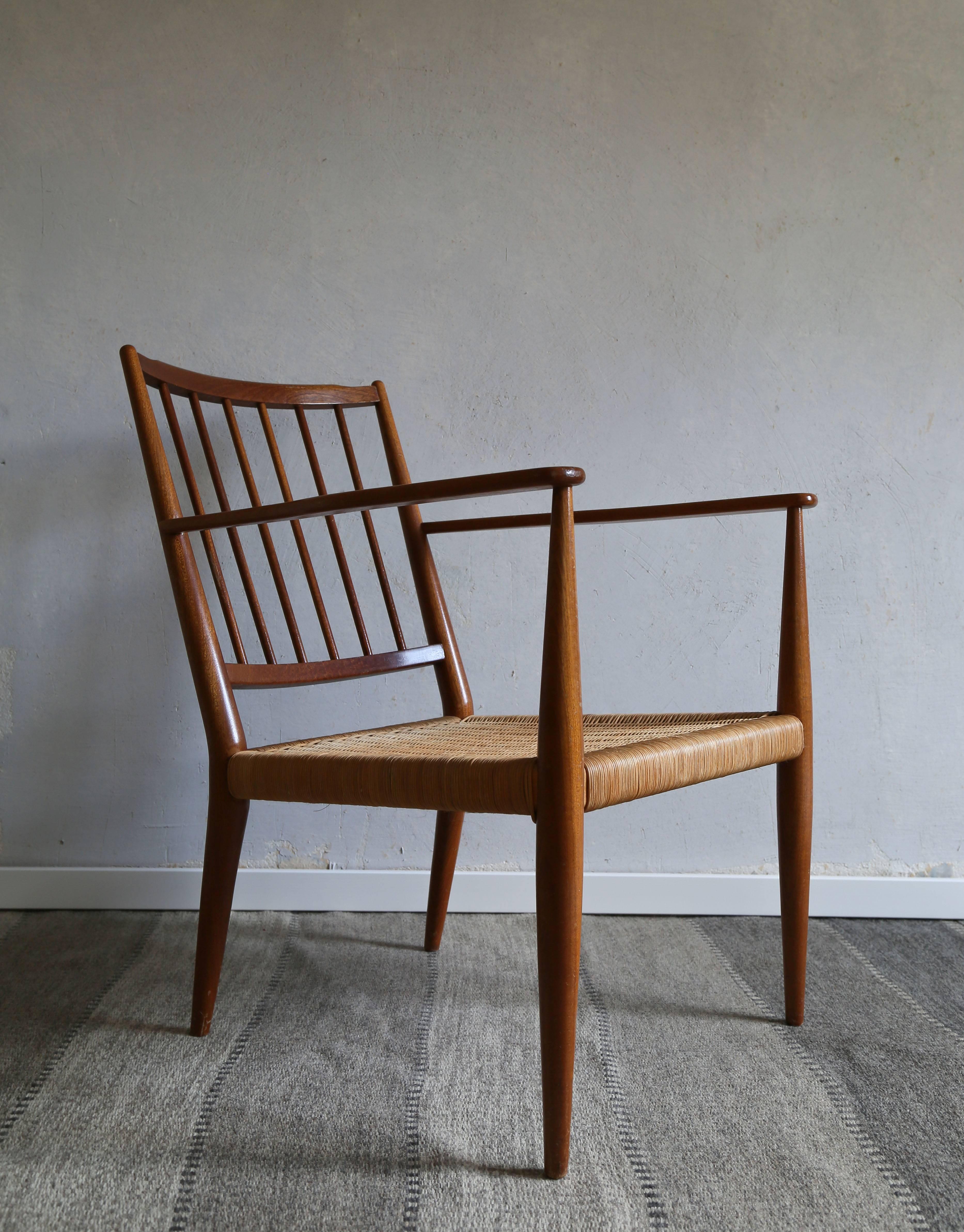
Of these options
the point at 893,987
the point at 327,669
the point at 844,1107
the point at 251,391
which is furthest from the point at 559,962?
the point at 251,391

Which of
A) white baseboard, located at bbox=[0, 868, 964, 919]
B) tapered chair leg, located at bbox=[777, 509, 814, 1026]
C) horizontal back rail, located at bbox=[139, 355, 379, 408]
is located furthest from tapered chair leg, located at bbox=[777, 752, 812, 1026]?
horizontal back rail, located at bbox=[139, 355, 379, 408]

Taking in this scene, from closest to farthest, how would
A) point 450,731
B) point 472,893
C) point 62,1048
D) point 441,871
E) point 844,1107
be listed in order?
point 844,1107 < point 62,1048 < point 450,731 < point 441,871 < point 472,893

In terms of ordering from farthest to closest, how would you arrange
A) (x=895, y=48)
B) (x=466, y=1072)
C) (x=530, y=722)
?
(x=895, y=48)
(x=530, y=722)
(x=466, y=1072)

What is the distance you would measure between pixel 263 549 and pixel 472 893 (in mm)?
587

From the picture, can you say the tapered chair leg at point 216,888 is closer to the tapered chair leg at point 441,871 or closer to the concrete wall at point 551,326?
the tapered chair leg at point 441,871

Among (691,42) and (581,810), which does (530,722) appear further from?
(691,42)

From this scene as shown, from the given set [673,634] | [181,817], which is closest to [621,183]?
[673,634]

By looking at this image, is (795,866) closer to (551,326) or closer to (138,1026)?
(138,1026)

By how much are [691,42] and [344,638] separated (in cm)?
100

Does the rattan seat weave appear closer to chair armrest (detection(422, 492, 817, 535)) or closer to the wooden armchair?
the wooden armchair

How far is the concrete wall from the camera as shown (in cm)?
129

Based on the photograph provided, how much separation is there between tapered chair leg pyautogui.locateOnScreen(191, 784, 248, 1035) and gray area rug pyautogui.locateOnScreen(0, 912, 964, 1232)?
49 millimetres

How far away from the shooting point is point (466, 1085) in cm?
79

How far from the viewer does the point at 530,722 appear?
100cm
